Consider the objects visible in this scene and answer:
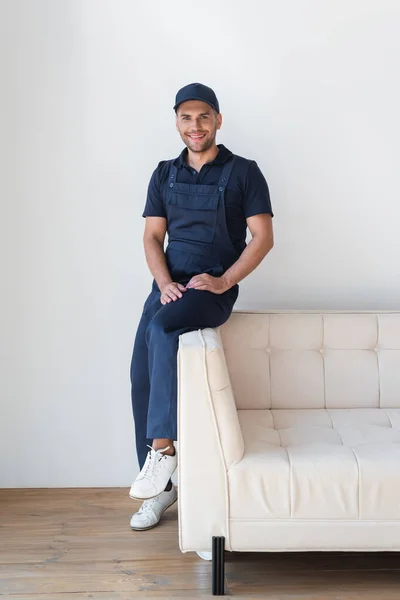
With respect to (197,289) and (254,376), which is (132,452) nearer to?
(254,376)

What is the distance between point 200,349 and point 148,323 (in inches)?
23.2

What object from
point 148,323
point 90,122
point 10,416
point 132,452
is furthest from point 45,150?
point 132,452

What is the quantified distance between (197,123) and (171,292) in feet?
2.01

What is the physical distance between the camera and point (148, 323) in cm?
275

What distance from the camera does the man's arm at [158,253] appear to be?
2.67 meters

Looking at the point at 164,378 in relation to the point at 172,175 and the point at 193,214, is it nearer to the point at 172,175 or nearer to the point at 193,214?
the point at 193,214

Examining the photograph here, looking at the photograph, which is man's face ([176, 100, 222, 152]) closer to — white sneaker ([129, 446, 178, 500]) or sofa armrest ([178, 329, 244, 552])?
sofa armrest ([178, 329, 244, 552])

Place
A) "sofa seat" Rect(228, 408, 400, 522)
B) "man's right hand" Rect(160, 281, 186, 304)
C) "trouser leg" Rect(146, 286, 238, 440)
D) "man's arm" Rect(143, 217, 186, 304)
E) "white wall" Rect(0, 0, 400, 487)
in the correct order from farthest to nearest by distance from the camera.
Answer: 1. "white wall" Rect(0, 0, 400, 487)
2. "man's arm" Rect(143, 217, 186, 304)
3. "man's right hand" Rect(160, 281, 186, 304)
4. "trouser leg" Rect(146, 286, 238, 440)
5. "sofa seat" Rect(228, 408, 400, 522)

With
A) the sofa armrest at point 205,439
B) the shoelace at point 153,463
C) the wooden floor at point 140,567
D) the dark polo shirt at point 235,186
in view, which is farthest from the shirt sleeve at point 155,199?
the wooden floor at point 140,567

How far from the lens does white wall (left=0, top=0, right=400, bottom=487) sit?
2996 mm

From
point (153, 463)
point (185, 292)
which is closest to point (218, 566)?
point (153, 463)

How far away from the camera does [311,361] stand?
278cm

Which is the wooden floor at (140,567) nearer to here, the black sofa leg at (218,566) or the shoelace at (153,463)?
the black sofa leg at (218,566)

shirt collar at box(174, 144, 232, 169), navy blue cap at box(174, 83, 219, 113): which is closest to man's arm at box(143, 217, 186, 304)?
shirt collar at box(174, 144, 232, 169)
